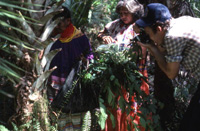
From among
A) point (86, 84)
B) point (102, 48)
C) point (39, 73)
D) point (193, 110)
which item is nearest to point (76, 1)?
point (102, 48)

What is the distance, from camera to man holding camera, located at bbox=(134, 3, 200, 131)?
1957 millimetres

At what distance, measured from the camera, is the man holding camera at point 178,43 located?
6.42 ft

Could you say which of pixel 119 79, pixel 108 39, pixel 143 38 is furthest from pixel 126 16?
pixel 119 79

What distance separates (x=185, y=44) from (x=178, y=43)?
67 millimetres

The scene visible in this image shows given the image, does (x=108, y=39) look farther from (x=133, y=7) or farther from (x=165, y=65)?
(x=165, y=65)

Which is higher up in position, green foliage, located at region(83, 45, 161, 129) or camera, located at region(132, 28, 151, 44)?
camera, located at region(132, 28, 151, 44)

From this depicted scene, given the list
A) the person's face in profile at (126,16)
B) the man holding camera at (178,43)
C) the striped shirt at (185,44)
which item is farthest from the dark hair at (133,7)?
the striped shirt at (185,44)

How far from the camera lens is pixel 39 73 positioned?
2137 mm

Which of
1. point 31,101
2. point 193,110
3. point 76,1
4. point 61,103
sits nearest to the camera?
point 193,110

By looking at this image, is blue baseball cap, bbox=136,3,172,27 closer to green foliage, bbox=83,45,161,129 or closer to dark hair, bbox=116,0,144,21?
green foliage, bbox=83,45,161,129

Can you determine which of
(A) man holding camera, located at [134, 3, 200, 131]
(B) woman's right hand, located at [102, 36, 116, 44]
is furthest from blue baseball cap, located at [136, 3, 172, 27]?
(B) woman's right hand, located at [102, 36, 116, 44]

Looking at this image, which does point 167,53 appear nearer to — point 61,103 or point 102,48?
point 102,48

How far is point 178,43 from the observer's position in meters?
2.01

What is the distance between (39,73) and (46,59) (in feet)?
0.48
